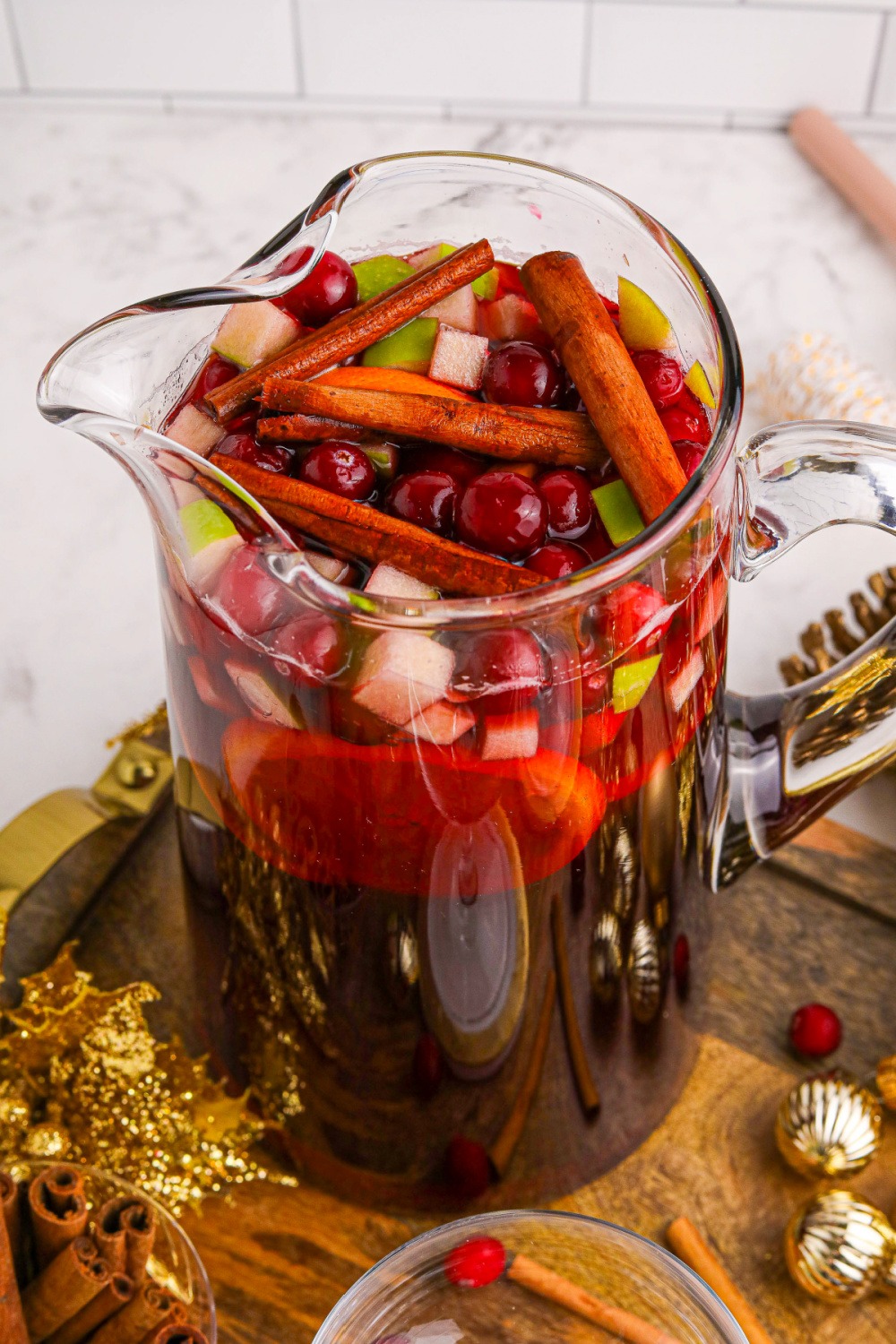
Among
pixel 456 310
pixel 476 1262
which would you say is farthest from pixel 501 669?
pixel 476 1262

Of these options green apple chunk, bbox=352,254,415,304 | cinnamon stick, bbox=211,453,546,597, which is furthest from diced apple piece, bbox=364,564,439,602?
green apple chunk, bbox=352,254,415,304

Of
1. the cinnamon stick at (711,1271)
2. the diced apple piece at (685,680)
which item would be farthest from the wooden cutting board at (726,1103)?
the diced apple piece at (685,680)

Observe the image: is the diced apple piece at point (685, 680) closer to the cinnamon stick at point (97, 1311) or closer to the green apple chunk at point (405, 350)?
the green apple chunk at point (405, 350)

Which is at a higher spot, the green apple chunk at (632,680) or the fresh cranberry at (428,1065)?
the green apple chunk at (632,680)

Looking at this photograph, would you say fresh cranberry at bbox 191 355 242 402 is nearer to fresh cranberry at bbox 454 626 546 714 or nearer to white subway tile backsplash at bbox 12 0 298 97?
fresh cranberry at bbox 454 626 546 714

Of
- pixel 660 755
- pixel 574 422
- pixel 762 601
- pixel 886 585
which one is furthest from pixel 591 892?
pixel 762 601

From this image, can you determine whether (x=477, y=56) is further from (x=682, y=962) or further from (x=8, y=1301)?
(x=8, y=1301)
